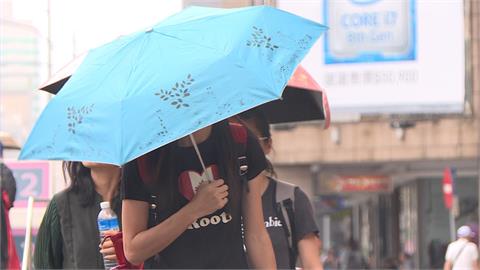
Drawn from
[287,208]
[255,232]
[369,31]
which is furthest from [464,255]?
[255,232]

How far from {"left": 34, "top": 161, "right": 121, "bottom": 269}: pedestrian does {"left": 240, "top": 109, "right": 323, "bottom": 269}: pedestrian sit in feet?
2.17

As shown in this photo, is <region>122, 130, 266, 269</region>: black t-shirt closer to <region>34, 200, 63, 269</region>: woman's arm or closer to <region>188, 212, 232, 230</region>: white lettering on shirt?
<region>188, 212, 232, 230</region>: white lettering on shirt

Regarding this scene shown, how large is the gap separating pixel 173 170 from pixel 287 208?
1107 millimetres

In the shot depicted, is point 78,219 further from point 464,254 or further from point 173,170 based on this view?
point 464,254

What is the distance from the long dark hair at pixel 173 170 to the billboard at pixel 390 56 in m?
6.33

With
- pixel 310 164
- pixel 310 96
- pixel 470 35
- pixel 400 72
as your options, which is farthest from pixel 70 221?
pixel 310 164

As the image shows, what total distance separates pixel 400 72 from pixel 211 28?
8216mm

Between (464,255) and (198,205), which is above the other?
(198,205)

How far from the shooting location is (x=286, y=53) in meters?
2.98

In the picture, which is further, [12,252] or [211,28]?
[12,252]

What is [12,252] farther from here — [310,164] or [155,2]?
[310,164]

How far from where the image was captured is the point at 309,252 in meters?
3.94

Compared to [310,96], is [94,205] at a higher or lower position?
lower

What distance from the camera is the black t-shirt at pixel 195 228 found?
2.91 metres
